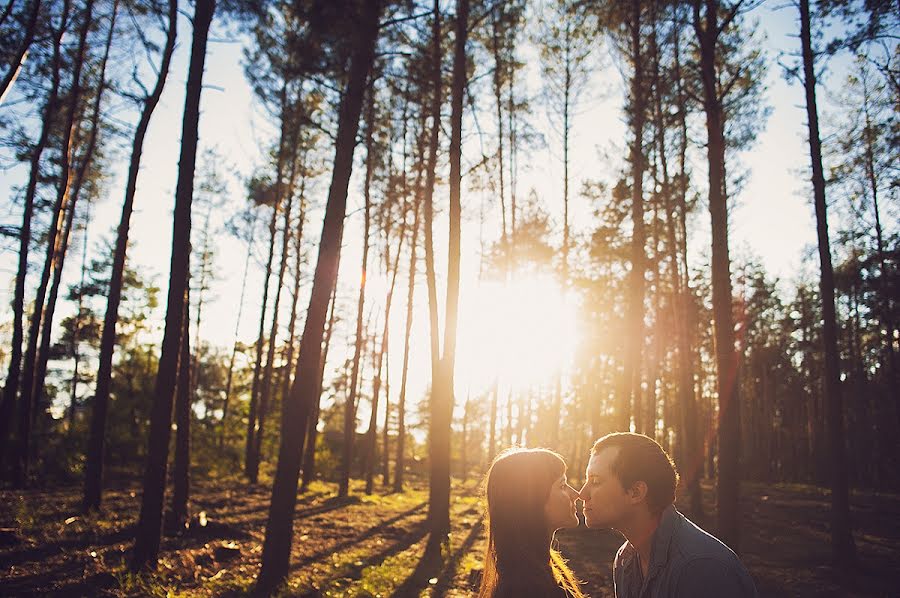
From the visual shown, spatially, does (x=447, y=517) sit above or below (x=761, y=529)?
above

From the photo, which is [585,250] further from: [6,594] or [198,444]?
[6,594]

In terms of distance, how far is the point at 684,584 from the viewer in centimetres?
211

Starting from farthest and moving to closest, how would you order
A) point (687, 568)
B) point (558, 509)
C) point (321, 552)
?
1. point (321, 552)
2. point (558, 509)
3. point (687, 568)

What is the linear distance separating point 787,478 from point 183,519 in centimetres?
3366

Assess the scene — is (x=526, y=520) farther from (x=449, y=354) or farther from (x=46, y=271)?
(x=46, y=271)

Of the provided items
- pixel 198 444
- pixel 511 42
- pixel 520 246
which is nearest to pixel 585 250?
pixel 520 246

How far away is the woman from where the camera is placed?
7.92 feet

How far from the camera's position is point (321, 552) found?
10.1 metres

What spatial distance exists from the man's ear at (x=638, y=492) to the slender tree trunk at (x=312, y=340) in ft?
19.8

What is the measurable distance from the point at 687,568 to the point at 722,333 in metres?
8.33

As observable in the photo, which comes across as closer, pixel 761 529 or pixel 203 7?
pixel 203 7

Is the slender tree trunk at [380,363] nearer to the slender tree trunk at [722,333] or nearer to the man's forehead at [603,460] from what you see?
the slender tree trunk at [722,333]

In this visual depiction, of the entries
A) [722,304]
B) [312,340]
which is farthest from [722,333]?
[312,340]

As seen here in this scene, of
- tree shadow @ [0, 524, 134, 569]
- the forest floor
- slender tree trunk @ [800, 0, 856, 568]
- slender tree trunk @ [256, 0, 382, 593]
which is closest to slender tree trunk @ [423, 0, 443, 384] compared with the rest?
slender tree trunk @ [256, 0, 382, 593]
